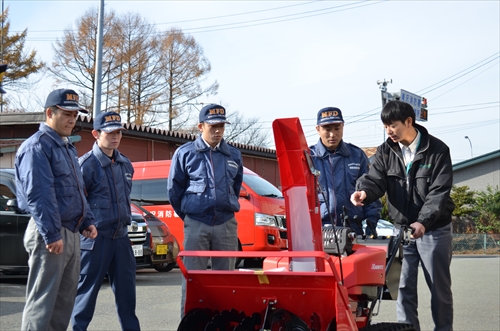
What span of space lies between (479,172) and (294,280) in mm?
35719

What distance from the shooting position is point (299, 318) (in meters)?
4.27

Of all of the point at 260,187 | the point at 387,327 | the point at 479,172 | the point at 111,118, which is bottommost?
the point at 387,327

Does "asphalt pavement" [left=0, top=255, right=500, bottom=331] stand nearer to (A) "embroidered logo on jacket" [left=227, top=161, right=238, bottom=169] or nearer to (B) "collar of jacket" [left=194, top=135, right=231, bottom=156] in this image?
(A) "embroidered logo on jacket" [left=227, top=161, right=238, bottom=169]

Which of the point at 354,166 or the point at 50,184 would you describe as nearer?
the point at 50,184

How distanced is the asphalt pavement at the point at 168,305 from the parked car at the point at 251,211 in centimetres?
159

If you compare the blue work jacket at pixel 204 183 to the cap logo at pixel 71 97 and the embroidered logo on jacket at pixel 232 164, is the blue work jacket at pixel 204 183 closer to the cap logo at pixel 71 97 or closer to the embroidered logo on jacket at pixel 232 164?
the embroidered logo on jacket at pixel 232 164

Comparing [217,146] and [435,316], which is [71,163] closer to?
[217,146]

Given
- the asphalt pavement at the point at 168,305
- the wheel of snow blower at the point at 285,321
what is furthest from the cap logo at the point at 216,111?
the asphalt pavement at the point at 168,305

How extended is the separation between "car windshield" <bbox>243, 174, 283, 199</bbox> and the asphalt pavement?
94.3 inches

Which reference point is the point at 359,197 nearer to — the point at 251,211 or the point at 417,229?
the point at 417,229

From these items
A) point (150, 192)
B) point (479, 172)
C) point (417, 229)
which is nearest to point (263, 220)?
point (150, 192)

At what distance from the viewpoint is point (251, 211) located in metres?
13.6

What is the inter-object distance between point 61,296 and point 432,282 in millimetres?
3001

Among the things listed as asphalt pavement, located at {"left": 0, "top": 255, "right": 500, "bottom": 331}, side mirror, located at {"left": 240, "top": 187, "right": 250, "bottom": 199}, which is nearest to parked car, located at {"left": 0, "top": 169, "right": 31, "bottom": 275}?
Result: asphalt pavement, located at {"left": 0, "top": 255, "right": 500, "bottom": 331}
